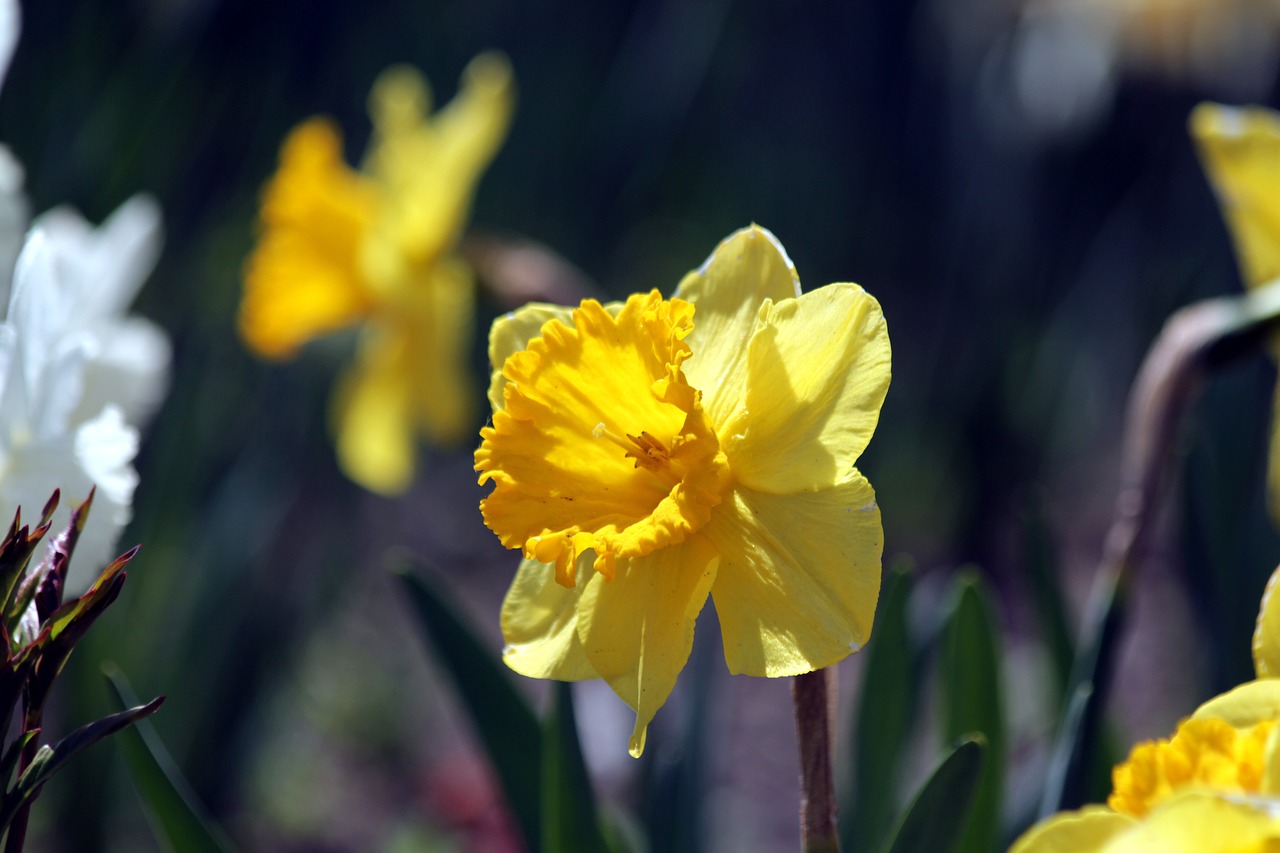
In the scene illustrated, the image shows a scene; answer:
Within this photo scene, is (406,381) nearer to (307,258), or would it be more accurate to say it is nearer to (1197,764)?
(307,258)

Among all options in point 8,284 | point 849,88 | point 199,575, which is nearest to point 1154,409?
point 8,284

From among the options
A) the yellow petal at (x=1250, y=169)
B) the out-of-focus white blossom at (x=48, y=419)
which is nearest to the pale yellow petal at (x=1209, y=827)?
the out-of-focus white blossom at (x=48, y=419)

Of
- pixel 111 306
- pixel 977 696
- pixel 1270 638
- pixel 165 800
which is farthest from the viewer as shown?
pixel 111 306

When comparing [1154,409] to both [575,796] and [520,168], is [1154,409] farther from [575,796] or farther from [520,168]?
[520,168]

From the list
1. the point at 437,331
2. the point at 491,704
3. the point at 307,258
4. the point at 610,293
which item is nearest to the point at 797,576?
the point at 491,704

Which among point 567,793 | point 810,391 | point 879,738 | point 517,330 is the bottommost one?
point 879,738
